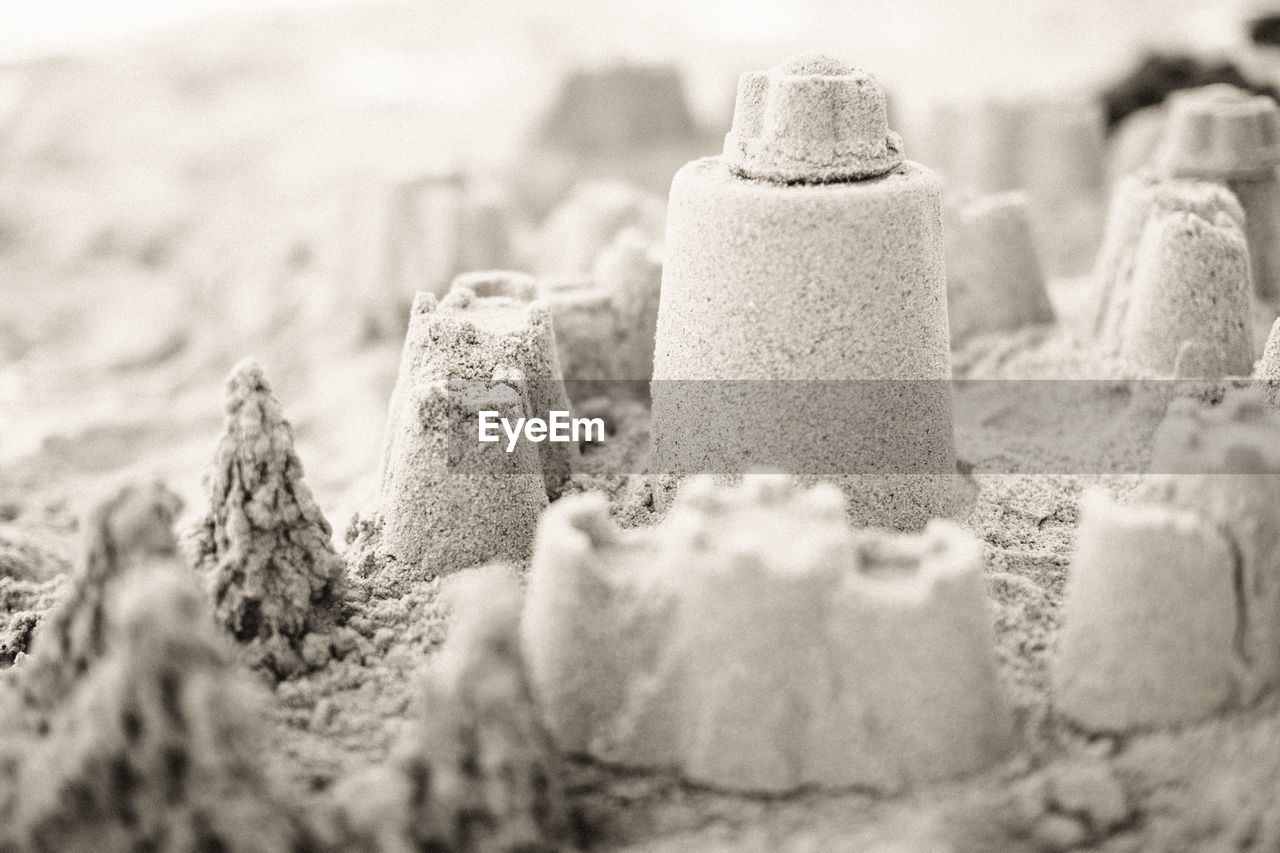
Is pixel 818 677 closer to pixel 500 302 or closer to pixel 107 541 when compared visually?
pixel 107 541

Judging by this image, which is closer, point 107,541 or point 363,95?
point 107,541

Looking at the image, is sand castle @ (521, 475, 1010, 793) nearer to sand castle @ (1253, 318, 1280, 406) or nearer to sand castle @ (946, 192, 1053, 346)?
sand castle @ (1253, 318, 1280, 406)

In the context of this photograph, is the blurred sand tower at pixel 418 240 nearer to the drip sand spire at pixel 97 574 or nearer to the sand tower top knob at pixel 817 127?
the sand tower top knob at pixel 817 127

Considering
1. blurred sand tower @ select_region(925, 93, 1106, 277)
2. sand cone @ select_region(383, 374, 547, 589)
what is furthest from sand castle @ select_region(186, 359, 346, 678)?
blurred sand tower @ select_region(925, 93, 1106, 277)

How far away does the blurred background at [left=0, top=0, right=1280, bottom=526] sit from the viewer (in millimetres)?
5398

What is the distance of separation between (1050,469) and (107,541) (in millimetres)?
2280

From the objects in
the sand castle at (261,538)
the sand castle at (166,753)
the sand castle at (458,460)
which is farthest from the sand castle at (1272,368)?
the sand castle at (166,753)

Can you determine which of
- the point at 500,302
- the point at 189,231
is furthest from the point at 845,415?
the point at 189,231

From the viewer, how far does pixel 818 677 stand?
2205 mm

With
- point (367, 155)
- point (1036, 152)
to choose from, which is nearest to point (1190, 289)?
point (1036, 152)

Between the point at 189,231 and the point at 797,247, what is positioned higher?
the point at 189,231

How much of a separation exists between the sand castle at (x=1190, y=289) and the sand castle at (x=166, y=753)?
8.85ft

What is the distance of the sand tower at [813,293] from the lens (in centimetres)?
265

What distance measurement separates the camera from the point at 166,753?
2014 millimetres
